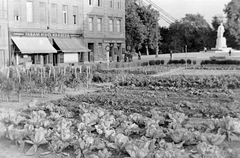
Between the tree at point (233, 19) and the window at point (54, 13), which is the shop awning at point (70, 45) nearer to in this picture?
the window at point (54, 13)

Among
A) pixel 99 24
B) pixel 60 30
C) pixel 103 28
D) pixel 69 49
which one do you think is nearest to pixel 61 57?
pixel 69 49

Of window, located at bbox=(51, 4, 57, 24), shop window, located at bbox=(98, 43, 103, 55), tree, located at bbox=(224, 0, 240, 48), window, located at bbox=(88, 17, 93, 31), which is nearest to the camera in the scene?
window, located at bbox=(51, 4, 57, 24)

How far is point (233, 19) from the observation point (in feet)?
264

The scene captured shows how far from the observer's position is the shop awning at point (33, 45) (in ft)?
128

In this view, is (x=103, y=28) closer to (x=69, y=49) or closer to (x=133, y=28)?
(x=69, y=49)

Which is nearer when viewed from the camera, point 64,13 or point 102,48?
point 64,13

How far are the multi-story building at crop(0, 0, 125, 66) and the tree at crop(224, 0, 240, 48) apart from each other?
32946 mm

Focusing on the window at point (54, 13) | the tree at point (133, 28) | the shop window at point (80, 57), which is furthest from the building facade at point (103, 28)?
the window at point (54, 13)

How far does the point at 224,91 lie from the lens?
50.7 ft

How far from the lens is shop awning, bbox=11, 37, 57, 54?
39156mm

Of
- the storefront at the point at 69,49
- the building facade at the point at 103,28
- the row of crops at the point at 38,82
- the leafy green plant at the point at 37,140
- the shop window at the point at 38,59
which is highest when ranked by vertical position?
the building facade at the point at 103,28

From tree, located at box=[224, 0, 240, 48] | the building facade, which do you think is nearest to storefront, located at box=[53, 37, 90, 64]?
the building facade

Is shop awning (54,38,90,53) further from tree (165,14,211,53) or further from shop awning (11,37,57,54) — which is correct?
tree (165,14,211,53)

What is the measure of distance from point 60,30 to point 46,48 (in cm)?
404
